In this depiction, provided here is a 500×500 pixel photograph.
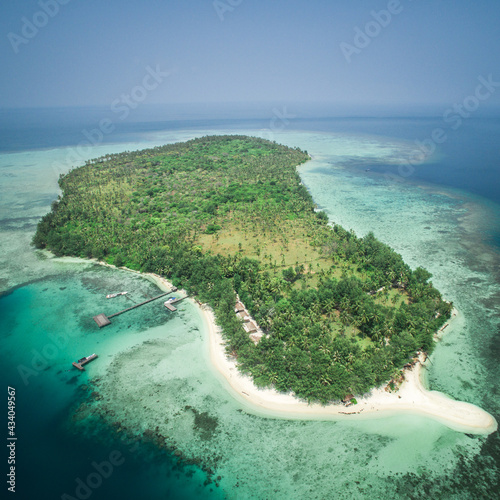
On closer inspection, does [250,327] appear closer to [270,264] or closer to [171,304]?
[171,304]

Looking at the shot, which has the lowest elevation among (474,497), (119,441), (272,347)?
(474,497)

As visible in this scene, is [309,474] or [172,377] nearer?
[309,474]

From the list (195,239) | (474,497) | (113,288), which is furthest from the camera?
(195,239)

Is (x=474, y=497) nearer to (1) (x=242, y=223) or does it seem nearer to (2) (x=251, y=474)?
(2) (x=251, y=474)

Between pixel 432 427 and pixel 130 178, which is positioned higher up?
pixel 130 178

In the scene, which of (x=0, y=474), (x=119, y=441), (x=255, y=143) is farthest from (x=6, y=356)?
(x=255, y=143)

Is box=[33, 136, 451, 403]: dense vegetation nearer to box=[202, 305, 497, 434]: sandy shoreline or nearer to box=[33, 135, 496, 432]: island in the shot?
box=[33, 135, 496, 432]: island

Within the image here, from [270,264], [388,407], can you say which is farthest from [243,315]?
[388,407]
